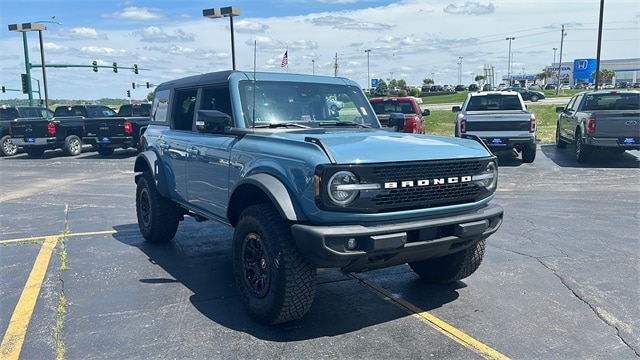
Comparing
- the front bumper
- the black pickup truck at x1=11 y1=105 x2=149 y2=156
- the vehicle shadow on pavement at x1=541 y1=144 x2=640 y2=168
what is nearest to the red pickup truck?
the vehicle shadow on pavement at x1=541 y1=144 x2=640 y2=168

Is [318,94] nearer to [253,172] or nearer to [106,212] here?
[253,172]

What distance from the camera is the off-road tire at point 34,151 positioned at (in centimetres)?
1906

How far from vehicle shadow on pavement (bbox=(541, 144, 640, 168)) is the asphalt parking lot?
595 cm

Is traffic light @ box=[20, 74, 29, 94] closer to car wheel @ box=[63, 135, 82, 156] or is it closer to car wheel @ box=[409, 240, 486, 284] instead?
car wheel @ box=[63, 135, 82, 156]

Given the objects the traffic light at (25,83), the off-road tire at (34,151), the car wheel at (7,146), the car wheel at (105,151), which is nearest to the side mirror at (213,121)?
the car wheel at (105,151)

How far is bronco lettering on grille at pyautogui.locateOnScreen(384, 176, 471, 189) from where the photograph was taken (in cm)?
389

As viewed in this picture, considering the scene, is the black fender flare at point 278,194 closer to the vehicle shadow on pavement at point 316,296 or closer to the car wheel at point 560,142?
the vehicle shadow on pavement at point 316,296

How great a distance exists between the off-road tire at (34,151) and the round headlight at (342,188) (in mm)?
18208

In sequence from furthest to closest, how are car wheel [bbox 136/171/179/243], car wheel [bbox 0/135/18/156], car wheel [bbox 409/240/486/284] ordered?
car wheel [bbox 0/135/18/156] → car wheel [bbox 136/171/179/243] → car wheel [bbox 409/240/486/284]

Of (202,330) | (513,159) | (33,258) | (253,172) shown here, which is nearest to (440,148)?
(253,172)

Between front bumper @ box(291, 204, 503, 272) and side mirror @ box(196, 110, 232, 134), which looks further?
side mirror @ box(196, 110, 232, 134)

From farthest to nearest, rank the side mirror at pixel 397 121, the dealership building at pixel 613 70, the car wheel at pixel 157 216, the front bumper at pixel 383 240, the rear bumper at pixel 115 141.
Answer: the dealership building at pixel 613 70 < the rear bumper at pixel 115 141 < the car wheel at pixel 157 216 < the side mirror at pixel 397 121 < the front bumper at pixel 383 240

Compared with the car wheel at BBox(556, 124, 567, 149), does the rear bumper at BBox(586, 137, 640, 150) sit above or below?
above

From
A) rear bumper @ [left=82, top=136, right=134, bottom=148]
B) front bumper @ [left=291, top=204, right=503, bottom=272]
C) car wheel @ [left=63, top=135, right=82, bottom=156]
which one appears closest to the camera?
front bumper @ [left=291, top=204, right=503, bottom=272]
